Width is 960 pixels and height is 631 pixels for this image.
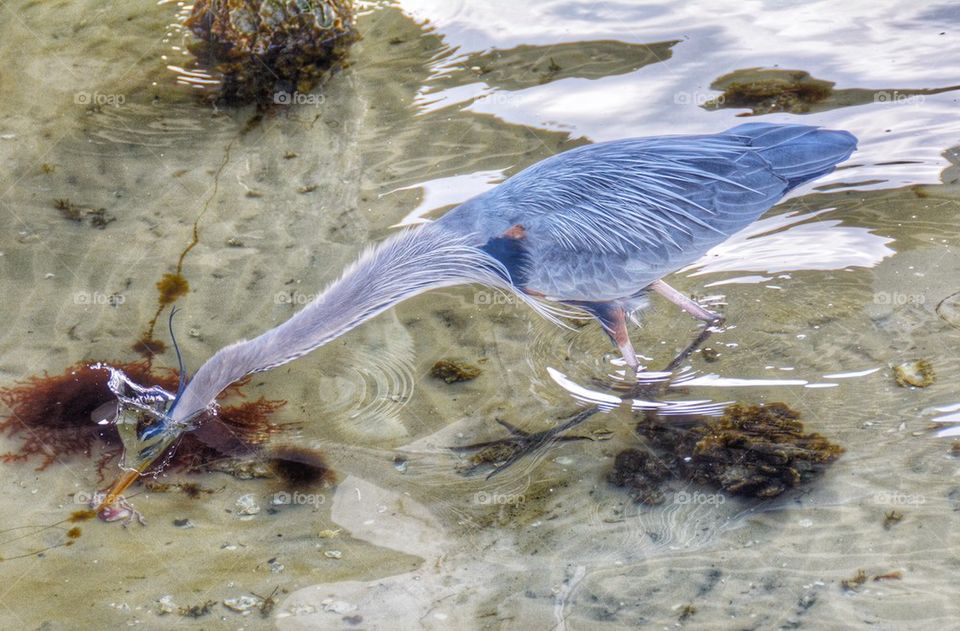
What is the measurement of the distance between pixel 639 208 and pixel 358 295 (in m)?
1.65

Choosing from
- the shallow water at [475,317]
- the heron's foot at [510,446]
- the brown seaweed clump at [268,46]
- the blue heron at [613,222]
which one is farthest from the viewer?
the brown seaweed clump at [268,46]

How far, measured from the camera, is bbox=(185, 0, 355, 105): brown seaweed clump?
6.62 metres

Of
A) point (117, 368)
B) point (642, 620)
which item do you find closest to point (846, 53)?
point (642, 620)

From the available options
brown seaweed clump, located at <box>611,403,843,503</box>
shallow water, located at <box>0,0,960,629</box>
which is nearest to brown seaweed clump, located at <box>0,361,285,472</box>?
shallow water, located at <box>0,0,960,629</box>

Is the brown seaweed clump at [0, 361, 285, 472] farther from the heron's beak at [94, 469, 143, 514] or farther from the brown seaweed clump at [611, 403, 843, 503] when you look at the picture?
the brown seaweed clump at [611, 403, 843, 503]

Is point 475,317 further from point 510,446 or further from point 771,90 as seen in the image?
point 771,90

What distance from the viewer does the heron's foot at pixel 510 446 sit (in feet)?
14.6

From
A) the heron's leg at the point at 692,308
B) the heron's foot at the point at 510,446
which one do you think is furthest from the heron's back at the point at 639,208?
the heron's foot at the point at 510,446

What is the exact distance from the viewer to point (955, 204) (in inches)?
217

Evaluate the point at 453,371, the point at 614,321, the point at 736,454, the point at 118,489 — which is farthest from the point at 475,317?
the point at 118,489

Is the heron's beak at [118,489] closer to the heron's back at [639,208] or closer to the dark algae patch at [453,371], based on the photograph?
the dark algae patch at [453,371]

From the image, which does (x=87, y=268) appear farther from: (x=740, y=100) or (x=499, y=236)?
(x=740, y=100)

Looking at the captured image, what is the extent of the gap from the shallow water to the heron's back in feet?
1.71

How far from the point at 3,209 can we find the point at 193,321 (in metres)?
1.72
